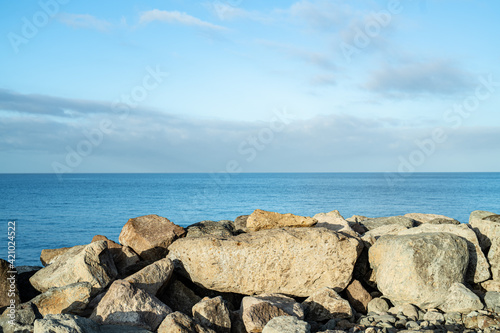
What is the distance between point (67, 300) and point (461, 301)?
7421mm

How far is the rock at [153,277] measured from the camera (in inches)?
312

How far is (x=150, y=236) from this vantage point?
9711 mm

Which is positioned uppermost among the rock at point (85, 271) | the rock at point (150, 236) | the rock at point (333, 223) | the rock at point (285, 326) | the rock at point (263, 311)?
the rock at point (333, 223)

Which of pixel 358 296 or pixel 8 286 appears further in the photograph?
pixel 358 296

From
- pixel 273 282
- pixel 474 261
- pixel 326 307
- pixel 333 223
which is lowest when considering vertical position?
pixel 326 307

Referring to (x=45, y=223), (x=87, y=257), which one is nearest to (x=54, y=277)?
(x=87, y=257)

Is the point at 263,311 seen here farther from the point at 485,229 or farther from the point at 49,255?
the point at 49,255

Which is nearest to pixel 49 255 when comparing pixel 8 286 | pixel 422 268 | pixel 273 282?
pixel 8 286

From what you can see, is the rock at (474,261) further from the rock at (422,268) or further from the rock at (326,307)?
the rock at (326,307)

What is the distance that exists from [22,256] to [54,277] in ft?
53.8

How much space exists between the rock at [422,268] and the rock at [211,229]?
3.91m

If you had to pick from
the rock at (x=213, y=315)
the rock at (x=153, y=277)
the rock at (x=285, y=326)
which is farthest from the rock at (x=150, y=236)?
the rock at (x=285, y=326)

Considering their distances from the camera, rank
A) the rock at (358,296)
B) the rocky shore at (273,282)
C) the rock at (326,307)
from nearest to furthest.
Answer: the rocky shore at (273,282)
the rock at (326,307)
the rock at (358,296)

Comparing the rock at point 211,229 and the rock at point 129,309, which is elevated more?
the rock at point 211,229
